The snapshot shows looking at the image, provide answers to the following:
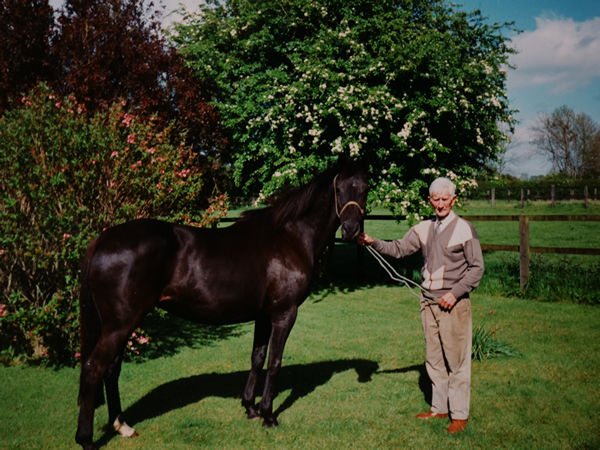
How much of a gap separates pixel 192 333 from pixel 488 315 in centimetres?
568

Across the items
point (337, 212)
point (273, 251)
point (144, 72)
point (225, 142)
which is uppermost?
point (144, 72)

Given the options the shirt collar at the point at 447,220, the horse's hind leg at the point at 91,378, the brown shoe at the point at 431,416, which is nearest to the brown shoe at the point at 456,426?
the brown shoe at the point at 431,416

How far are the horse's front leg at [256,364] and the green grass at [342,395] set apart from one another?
0.56 feet

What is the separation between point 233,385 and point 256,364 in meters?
0.97

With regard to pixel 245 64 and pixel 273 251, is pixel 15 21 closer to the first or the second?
pixel 245 64

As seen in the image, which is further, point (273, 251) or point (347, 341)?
point (347, 341)

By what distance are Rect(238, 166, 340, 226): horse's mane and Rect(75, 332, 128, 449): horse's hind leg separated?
1.79 metres

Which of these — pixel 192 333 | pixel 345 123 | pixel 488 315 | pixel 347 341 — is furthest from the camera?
pixel 345 123

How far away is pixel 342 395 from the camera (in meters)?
5.12

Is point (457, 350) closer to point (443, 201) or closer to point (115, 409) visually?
point (443, 201)

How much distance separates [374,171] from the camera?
10086 millimetres

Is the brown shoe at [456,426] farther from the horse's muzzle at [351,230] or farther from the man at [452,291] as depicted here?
the horse's muzzle at [351,230]

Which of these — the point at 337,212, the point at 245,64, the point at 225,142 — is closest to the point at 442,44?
the point at 245,64

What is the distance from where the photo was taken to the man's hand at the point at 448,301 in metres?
4.03
